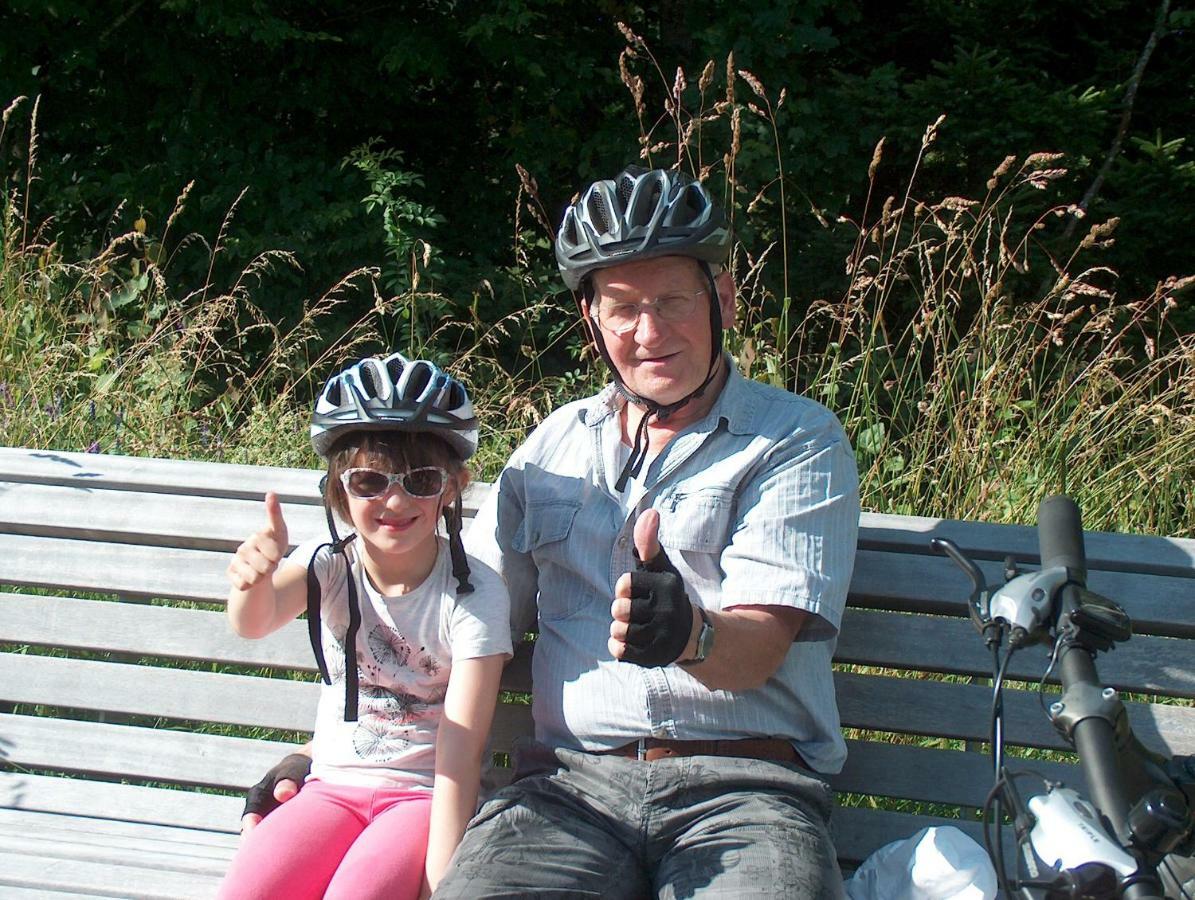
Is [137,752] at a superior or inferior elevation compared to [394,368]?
inferior

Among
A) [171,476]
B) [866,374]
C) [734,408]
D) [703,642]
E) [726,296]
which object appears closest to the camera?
[703,642]

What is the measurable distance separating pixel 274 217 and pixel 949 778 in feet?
18.8

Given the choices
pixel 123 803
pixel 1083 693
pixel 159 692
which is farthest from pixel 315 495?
pixel 1083 693

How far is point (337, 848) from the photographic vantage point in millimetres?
2596

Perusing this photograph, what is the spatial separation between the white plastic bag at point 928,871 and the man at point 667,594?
0.14 m

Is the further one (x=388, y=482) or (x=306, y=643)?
(x=306, y=643)

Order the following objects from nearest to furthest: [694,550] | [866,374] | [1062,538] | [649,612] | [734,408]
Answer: [1062,538] < [649,612] < [694,550] < [734,408] < [866,374]

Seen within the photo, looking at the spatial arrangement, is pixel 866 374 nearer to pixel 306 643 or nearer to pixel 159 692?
pixel 306 643

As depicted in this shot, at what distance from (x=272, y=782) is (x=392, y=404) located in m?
0.83

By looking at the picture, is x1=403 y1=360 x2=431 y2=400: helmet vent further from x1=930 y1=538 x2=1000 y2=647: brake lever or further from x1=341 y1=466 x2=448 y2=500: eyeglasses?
x1=930 y1=538 x2=1000 y2=647: brake lever

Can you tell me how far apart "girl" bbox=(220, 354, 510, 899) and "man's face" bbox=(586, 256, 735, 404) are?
1.24 feet

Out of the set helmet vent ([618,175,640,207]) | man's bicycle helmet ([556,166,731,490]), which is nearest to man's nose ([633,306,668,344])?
man's bicycle helmet ([556,166,731,490])

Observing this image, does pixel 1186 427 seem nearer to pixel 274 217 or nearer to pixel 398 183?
pixel 398 183

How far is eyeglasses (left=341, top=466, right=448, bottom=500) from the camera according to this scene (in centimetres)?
269
